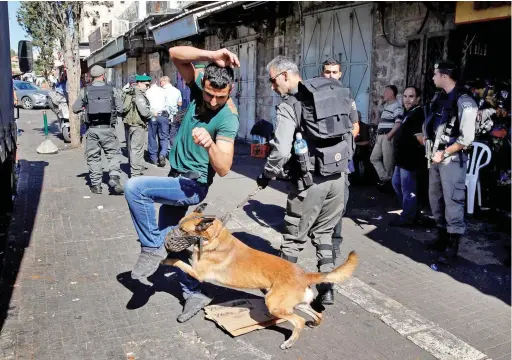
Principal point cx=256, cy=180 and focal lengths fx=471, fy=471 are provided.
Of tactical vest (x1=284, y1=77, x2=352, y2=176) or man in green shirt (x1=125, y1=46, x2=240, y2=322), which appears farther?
tactical vest (x1=284, y1=77, x2=352, y2=176)

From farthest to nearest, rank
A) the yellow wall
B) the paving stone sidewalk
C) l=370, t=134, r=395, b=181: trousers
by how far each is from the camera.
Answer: l=370, t=134, r=395, b=181: trousers
the yellow wall
the paving stone sidewalk

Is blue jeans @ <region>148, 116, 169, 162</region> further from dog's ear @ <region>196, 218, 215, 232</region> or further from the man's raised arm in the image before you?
dog's ear @ <region>196, 218, 215, 232</region>

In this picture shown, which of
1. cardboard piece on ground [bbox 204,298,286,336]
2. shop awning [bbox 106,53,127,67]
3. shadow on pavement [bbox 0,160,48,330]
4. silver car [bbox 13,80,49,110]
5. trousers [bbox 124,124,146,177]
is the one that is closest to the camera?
cardboard piece on ground [bbox 204,298,286,336]

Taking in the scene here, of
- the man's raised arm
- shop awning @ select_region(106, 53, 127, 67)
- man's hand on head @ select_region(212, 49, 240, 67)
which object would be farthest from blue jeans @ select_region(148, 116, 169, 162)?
shop awning @ select_region(106, 53, 127, 67)

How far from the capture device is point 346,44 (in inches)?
388

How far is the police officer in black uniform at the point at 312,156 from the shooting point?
3.56 metres

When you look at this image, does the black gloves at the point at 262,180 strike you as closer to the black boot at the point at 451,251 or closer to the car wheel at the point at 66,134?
the black boot at the point at 451,251

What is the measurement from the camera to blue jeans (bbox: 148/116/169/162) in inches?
426

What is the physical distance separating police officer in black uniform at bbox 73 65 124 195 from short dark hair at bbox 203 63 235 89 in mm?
5235

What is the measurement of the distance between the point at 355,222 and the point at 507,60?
3.02 meters

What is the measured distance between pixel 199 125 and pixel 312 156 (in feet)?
3.09

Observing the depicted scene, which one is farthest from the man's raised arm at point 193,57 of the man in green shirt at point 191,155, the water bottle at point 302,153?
the water bottle at point 302,153

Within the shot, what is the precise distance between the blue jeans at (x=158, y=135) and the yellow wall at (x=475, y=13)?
6801mm

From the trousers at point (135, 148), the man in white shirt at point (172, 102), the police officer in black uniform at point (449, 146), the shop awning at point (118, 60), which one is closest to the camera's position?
the police officer in black uniform at point (449, 146)
